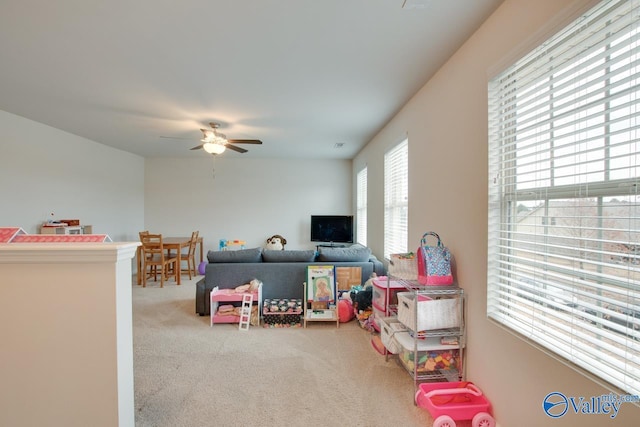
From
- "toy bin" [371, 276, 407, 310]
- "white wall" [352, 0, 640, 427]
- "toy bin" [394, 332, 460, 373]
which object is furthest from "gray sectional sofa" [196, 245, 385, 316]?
"toy bin" [394, 332, 460, 373]

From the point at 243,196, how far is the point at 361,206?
266 centimetres

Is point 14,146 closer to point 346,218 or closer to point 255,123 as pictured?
point 255,123

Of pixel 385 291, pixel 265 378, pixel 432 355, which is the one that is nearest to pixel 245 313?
pixel 265 378

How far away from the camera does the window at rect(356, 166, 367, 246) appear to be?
17.0ft

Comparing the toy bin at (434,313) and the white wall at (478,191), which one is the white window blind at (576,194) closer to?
the white wall at (478,191)

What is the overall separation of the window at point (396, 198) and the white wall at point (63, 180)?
15.3 feet

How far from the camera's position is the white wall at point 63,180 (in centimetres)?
334

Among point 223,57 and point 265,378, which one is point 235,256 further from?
point 223,57

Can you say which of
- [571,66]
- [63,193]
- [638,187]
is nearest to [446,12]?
[571,66]

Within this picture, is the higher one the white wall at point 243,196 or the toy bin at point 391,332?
the white wall at point 243,196

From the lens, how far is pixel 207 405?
1.85m

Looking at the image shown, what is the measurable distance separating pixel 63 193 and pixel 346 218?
4600mm

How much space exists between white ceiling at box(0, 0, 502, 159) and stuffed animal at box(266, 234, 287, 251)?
273 centimetres

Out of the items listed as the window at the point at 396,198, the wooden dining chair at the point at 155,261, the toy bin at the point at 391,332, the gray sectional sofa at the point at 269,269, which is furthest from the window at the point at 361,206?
the wooden dining chair at the point at 155,261
